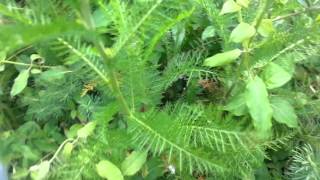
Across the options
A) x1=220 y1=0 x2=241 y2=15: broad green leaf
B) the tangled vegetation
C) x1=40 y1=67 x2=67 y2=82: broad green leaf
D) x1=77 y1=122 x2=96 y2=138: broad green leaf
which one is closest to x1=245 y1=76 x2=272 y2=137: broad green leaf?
the tangled vegetation

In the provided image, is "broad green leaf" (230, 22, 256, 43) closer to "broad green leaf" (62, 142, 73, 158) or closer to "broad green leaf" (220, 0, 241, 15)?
"broad green leaf" (220, 0, 241, 15)

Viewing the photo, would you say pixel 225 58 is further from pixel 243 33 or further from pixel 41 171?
pixel 41 171

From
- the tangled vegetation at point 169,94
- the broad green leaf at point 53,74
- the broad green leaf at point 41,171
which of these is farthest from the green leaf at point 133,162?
the broad green leaf at point 53,74

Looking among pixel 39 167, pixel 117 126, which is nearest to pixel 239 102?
pixel 117 126

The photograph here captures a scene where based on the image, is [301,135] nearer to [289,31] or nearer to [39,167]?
[289,31]

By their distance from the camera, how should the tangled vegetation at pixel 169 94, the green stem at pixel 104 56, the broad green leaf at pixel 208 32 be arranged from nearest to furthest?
1. the green stem at pixel 104 56
2. the tangled vegetation at pixel 169 94
3. the broad green leaf at pixel 208 32

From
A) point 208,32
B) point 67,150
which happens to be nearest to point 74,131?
point 67,150

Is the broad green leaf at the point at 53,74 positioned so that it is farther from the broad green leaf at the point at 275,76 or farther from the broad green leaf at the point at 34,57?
the broad green leaf at the point at 275,76
